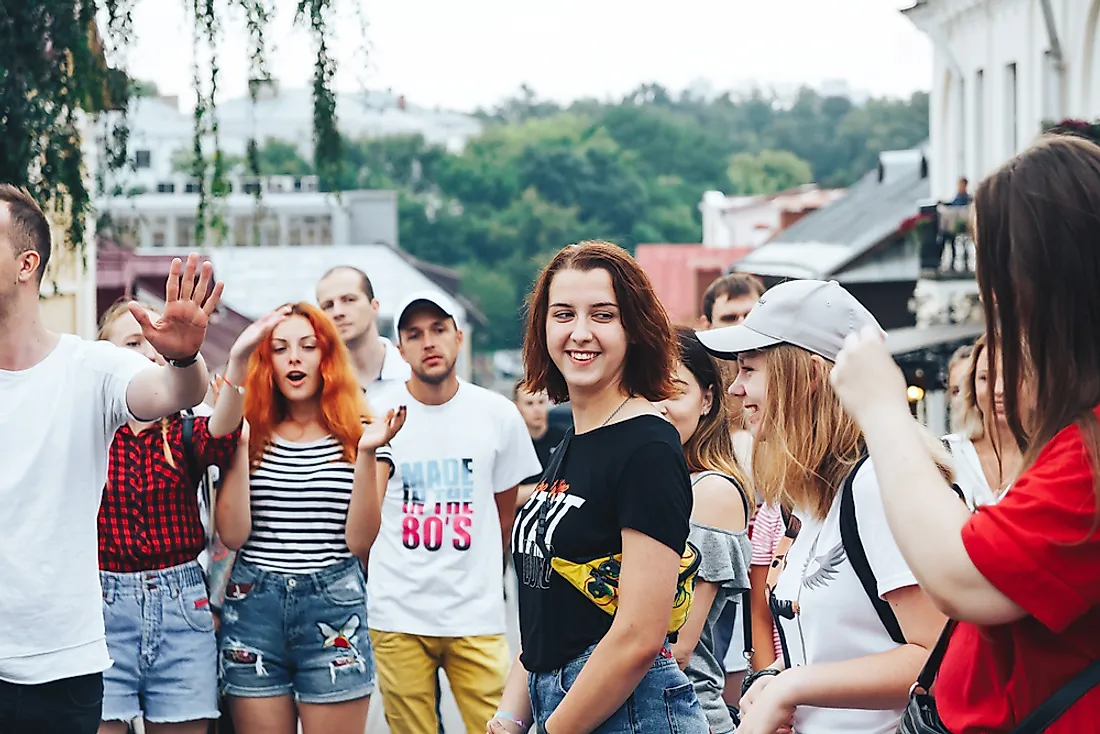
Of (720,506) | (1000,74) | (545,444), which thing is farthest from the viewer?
(1000,74)

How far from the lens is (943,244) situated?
21.2 m

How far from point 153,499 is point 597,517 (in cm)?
254

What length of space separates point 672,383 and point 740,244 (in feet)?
251

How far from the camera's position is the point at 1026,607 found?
237 centimetres

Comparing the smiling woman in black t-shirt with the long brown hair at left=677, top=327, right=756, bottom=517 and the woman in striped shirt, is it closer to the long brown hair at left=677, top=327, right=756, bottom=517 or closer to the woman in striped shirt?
the long brown hair at left=677, top=327, right=756, bottom=517

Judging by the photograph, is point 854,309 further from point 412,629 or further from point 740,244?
point 740,244

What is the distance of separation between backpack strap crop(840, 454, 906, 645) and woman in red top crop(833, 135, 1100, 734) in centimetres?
66

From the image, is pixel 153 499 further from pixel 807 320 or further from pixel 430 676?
pixel 807 320

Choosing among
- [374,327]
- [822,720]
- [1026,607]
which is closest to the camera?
[1026,607]

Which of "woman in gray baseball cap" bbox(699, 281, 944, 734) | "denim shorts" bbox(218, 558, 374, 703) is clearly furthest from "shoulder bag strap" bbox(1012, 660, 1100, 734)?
"denim shorts" bbox(218, 558, 374, 703)

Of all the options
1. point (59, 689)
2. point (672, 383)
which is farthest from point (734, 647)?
point (59, 689)

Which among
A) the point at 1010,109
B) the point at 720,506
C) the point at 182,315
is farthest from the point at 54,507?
the point at 1010,109

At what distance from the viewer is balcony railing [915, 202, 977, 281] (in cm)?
2039

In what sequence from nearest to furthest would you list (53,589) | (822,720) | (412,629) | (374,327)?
(822,720)
(53,589)
(412,629)
(374,327)
